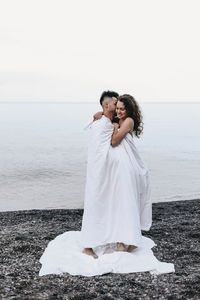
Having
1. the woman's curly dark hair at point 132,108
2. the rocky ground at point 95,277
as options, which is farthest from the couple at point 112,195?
the rocky ground at point 95,277

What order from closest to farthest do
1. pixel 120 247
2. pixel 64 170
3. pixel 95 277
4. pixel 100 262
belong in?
pixel 95 277, pixel 100 262, pixel 120 247, pixel 64 170

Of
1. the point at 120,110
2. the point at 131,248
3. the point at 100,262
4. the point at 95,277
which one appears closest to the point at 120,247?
the point at 131,248

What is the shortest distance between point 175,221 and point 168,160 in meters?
21.8

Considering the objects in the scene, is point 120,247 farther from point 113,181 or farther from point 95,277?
point 113,181

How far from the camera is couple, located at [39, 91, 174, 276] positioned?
618 cm

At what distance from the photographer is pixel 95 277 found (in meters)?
5.68

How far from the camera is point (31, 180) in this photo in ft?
71.7

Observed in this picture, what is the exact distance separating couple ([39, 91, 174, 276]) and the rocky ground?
1.19 feet

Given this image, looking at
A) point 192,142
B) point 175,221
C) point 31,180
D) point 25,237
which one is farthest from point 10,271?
point 192,142

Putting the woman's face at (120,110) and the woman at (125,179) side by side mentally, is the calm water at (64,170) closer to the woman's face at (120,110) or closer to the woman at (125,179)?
the woman at (125,179)

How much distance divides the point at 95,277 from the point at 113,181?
4.66 feet

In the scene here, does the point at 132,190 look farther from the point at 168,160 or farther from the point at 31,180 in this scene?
the point at 168,160

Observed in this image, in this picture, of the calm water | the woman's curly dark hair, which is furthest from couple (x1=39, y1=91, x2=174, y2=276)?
the calm water

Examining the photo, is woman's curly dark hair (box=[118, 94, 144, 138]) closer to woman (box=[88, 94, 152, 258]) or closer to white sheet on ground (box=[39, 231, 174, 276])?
woman (box=[88, 94, 152, 258])
